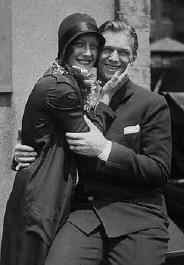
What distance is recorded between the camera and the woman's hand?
3.21 meters

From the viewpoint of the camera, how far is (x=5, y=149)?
4.73 meters

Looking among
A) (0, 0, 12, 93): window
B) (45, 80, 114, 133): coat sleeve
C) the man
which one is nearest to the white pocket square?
the man

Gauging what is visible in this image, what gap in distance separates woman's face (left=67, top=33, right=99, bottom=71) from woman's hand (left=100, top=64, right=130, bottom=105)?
0.16 metres

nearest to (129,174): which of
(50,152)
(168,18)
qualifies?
(50,152)

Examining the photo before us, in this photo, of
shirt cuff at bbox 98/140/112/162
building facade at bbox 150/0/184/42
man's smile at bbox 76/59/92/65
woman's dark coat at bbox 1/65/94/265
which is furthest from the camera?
building facade at bbox 150/0/184/42

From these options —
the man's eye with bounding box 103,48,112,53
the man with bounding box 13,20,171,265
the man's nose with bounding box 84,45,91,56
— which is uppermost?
the man's nose with bounding box 84,45,91,56

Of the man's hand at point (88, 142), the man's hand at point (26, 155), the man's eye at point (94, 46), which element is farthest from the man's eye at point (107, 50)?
the man's hand at point (26, 155)

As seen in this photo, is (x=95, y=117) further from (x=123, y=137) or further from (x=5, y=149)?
(x=5, y=149)

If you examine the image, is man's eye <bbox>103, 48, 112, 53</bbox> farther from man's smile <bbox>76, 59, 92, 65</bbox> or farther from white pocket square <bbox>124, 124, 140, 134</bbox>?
white pocket square <bbox>124, 124, 140, 134</bbox>

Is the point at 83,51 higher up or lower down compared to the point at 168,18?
higher up

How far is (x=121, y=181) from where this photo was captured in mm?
3197

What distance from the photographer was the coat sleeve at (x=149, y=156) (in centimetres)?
307

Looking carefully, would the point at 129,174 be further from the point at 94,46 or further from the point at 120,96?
the point at 94,46

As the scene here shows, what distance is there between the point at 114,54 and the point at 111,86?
21 centimetres
